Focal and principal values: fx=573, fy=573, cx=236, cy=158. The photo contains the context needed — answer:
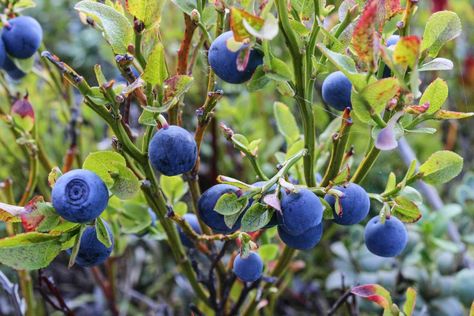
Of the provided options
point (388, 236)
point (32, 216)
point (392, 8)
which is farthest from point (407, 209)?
point (32, 216)

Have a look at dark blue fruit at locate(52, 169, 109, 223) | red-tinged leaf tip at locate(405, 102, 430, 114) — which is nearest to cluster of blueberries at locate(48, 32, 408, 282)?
dark blue fruit at locate(52, 169, 109, 223)

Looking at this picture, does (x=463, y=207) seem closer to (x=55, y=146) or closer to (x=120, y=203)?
(x=120, y=203)

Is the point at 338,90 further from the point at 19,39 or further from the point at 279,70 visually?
the point at 19,39

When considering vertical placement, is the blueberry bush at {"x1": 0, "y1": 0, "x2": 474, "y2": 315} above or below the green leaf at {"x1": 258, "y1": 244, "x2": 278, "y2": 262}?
above

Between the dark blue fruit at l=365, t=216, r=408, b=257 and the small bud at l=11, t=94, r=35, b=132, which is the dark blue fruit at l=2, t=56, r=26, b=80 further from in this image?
the dark blue fruit at l=365, t=216, r=408, b=257

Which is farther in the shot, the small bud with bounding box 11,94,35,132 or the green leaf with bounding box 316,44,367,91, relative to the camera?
the small bud with bounding box 11,94,35,132

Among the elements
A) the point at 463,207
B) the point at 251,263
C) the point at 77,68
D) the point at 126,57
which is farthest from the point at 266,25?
the point at 77,68

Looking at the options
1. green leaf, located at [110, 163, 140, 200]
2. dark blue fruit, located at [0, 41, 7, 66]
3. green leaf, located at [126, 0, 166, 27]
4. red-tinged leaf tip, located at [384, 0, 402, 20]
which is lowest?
green leaf, located at [110, 163, 140, 200]
